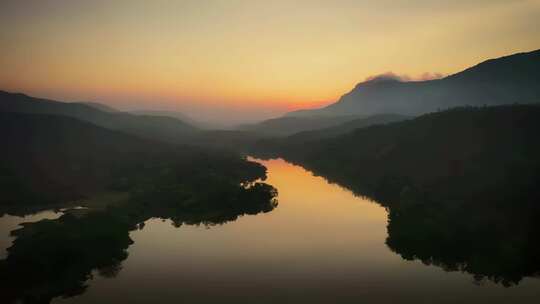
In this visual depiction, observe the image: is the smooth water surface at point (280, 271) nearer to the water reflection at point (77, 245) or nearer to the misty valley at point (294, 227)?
the misty valley at point (294, 227)

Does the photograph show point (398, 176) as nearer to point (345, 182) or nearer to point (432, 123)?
point (345, 182)

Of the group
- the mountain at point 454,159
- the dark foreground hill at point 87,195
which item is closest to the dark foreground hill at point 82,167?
the dark foreground hill at point 87,195

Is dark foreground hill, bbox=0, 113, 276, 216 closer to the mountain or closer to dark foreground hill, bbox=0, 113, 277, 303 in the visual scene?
dark foreground hill, bbox=0, 113, 277, 303

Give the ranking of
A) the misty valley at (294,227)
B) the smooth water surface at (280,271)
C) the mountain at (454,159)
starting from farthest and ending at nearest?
the mountain at (454,159) < the misty valley at (294,227) < the smooth water surface at (280,271)

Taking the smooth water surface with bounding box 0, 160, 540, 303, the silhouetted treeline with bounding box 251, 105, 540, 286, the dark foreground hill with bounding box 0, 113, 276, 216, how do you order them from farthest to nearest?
the dark foreground hill with bounding box 0, 113, 276, 216 → the silhouetted treeline with bounding box 251, 105, 540, 286 → the smooth water surface with bounding box 0, 160, 540, 303

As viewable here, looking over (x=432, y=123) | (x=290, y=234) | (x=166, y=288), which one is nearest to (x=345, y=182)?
(x=432, y=123)

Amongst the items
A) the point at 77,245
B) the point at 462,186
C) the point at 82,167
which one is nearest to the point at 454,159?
the point at 462,186

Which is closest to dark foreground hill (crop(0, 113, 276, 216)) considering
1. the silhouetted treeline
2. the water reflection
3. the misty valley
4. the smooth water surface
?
the misty valley
